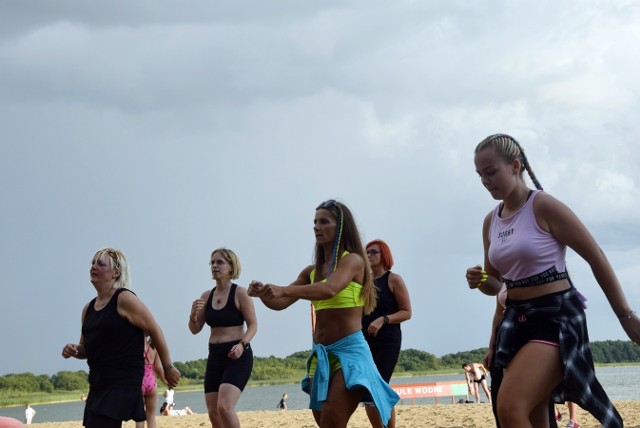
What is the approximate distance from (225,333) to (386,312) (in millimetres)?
1709

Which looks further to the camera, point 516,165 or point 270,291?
point 270,291

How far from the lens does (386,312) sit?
9.22m

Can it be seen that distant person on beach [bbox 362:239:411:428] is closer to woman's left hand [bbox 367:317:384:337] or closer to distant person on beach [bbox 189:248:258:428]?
woman's left hand [bbox 367:317:384:337]

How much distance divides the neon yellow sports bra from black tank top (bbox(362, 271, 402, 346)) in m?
3.12

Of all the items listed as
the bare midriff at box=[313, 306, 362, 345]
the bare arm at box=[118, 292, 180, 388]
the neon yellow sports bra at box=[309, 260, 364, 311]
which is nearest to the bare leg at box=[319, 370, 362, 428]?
the bare midriff at box=[313, 306, 362, 345]

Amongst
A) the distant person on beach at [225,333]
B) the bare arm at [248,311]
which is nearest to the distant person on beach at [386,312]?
the bare arm at [248,311]

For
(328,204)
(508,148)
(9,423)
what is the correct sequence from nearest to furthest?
(9,423) < (508,148) < (328,204)

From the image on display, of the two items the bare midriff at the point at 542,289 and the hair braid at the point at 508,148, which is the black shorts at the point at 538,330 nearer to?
the bare midriff at the point at 542,289

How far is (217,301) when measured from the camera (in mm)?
9195

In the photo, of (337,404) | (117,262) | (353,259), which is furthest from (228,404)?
(353,259)

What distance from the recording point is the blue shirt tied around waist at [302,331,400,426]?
574 centimetres

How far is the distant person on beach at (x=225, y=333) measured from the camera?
27.9 ft

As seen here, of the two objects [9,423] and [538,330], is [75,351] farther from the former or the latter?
[538,330]

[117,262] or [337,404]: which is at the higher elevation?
[117,262]
